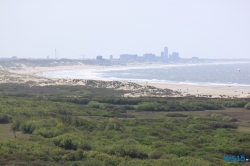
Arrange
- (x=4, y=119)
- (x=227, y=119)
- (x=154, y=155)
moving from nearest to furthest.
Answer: (x=154, y=155) < (x=4, y=119) < (x=227, y=119)

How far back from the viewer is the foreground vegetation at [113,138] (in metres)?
25.9

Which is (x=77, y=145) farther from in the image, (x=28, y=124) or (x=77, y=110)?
(x=77, y=110)

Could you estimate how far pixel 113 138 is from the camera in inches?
1298

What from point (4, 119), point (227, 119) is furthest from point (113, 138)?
point (227, 119)

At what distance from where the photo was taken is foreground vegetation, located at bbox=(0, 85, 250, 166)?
25922 millimetres

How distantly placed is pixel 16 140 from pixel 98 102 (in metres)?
32.2

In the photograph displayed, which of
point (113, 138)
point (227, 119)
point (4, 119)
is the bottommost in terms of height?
point (227, 119)

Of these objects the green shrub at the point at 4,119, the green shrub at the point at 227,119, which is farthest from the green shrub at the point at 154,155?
the green shrub at the point at 227,119

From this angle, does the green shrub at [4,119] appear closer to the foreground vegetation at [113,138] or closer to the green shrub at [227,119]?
the foreground vegetation at [113,138]

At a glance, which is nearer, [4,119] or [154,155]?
[154,155]

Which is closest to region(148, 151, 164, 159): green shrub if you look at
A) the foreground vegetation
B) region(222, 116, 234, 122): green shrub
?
the foreground vegetation

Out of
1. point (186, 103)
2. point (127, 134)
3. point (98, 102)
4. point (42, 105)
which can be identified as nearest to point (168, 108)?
point (186, 103)

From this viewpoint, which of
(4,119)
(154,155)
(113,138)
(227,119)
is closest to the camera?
(154,155)

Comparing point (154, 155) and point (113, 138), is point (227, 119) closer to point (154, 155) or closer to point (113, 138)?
point (113, 138)
